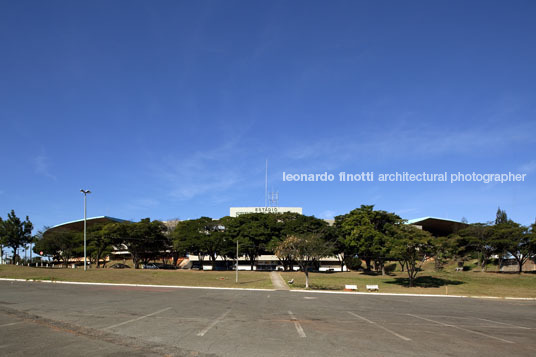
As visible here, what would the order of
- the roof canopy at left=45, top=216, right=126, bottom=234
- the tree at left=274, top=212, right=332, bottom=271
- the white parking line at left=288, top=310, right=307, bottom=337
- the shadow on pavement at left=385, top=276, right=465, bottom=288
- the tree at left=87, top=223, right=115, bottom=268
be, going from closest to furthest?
the white parking line at left=288, top=310, right=307, bottom=337
the shadow on pavement at left=385, top=276, right=465, bottom=288
the tree at left=274, top=212, right=332, bottom=271
the tree at left=87, top=223, right=115, bottom=268
the roof canopy at left=45, top=216, right=126, bottom=234

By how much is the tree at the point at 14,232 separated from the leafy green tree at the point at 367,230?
206 ft

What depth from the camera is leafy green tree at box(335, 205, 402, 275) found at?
59406 mm

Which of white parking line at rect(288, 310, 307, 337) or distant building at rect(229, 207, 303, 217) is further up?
distant building at rect(229, 207, 303, 217)

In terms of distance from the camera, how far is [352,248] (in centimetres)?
6544

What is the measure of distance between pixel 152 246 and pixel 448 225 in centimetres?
8021

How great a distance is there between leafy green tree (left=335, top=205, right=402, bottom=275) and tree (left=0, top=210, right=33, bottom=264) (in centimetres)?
6271

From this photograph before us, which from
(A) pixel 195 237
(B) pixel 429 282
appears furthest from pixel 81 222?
(B) pixel 429 282

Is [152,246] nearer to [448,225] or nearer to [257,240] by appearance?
[257,240]

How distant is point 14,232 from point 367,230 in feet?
219

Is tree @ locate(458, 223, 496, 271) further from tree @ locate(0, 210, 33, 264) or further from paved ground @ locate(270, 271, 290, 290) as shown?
tree @ locate(0, 210, 33, 264)

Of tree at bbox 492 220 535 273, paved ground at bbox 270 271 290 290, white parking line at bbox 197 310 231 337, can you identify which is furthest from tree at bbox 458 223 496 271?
white parking line at bbox 197 310 231 337

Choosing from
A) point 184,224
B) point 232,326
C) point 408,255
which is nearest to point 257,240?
point 184,224

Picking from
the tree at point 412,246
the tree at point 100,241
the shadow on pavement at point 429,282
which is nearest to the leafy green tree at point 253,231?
the tree at point 100,241

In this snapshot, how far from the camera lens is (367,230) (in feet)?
197
